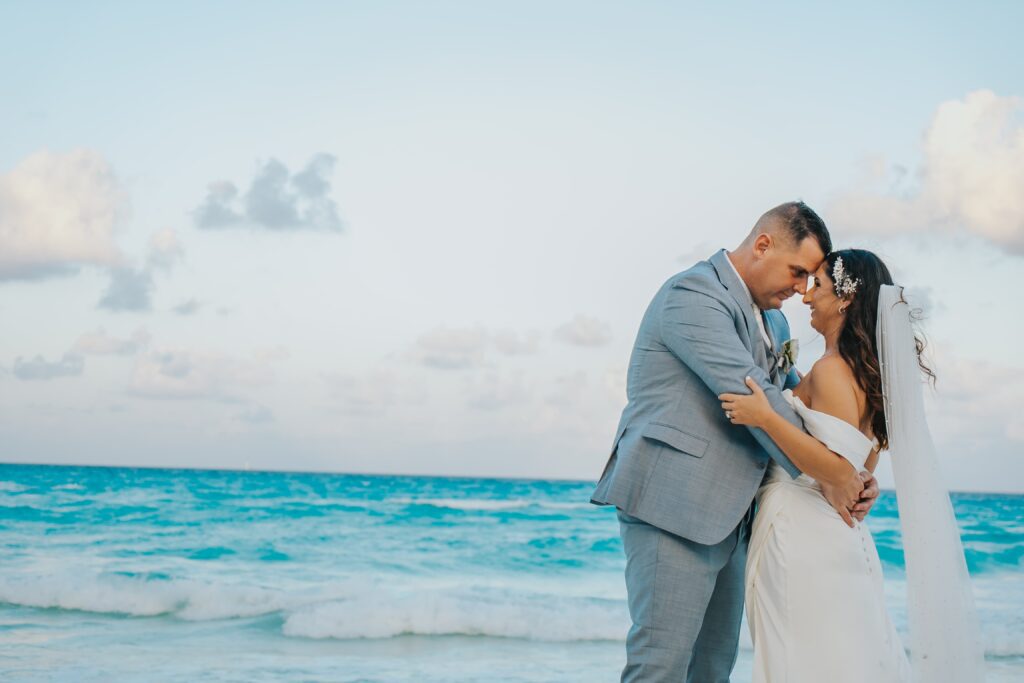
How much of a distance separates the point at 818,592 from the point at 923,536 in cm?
41

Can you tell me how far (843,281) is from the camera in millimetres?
3010

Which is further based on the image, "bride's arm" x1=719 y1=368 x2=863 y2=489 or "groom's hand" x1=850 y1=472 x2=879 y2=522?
"groom's hand" x1=850 y1=472 x2=879 y2=522

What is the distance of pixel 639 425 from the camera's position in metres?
2.91

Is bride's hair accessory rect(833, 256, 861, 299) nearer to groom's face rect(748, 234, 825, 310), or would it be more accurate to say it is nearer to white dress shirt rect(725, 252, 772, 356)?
groom's face rect(748, 234, 825, 310)

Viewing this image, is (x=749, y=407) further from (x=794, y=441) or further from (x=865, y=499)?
(x=865, y=499)

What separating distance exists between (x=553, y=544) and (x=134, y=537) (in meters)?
5.93

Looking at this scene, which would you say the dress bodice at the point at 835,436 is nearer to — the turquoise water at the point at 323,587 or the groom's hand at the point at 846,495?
the groom's hand at the point at 846,495

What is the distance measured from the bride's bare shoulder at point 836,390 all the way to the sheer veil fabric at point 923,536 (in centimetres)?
10

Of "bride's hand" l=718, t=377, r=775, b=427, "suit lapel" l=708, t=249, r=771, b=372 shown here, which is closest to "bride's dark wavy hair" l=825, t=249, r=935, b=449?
"suit lapel" l=708, t=249, r=771, b=372

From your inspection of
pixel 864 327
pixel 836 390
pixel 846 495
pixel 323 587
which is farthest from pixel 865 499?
pixel 323 587

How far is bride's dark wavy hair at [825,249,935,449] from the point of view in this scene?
9.86 ft

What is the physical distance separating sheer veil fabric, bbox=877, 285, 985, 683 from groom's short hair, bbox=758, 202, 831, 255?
10.2 inches

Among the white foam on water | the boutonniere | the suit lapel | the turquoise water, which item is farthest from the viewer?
the white foam on water

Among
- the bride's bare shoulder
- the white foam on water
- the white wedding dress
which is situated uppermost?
the bride's bare shoulder
